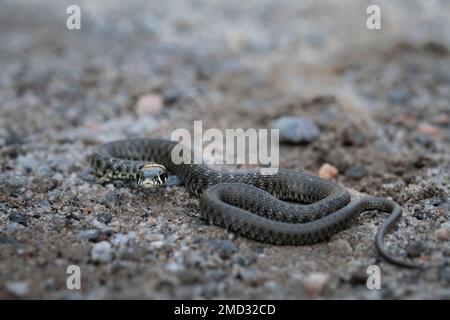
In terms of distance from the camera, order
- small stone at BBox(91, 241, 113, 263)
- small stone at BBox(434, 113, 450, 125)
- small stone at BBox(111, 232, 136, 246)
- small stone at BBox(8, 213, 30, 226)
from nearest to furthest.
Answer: small stone at BBox(91, 241, 113, 263) < small stone at BBox(111, 232, 136, 246) < small stone at BBox(8, 213, 30, 226) < small stone at BBox(434, 113, 450, 125)

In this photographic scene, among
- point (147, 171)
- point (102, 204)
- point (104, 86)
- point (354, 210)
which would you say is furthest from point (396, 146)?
point (104, 86)

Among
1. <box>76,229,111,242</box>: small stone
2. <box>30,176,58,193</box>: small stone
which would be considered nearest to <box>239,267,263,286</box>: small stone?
<box>76,229,111,242</box>: small stone

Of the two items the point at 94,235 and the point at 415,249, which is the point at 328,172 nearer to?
the point at 415,249

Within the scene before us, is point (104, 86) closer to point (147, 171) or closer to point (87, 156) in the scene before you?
point (87, 156)

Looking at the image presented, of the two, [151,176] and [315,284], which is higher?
[151,176]

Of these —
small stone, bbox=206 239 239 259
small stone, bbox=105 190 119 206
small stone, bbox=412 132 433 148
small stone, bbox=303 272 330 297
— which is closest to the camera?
small stone, bbox=303 272 330 297

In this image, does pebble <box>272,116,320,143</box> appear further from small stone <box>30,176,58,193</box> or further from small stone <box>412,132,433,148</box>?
small stone <box>30,176,58,193</box>

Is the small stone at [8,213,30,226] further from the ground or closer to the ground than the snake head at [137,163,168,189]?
closer to the ground

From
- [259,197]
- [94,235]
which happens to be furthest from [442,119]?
Answer: [94,235]
